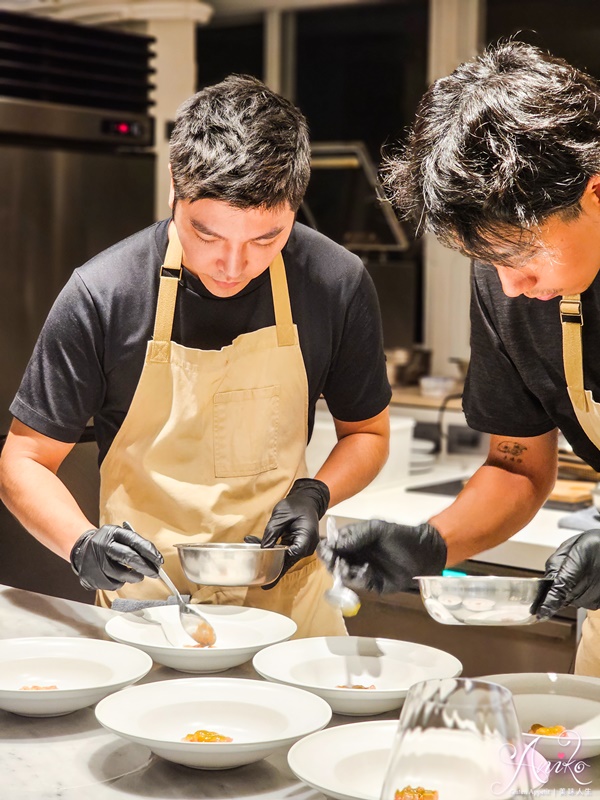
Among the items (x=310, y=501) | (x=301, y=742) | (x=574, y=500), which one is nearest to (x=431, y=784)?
(x=301, y=742)

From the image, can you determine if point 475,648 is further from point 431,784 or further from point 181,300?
point 431,784

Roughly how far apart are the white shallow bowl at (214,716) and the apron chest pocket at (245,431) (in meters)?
0.62

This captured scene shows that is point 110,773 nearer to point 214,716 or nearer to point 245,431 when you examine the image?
point 214,716

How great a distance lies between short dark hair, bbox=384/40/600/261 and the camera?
1.24 metres

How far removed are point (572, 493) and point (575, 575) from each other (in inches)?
66.3

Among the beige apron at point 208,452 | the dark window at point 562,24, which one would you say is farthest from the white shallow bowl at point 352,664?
the dark window at point 562,24

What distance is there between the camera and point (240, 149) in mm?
1685

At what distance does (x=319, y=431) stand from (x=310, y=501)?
1.42m

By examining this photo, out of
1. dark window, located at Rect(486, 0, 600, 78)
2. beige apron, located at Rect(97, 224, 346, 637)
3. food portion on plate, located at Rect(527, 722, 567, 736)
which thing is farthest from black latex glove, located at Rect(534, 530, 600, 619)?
dark window, located at Rect(486, 0, 600, 78)

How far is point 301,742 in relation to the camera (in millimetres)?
1128

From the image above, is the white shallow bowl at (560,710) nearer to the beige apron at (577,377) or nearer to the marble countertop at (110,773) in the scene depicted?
the marble countertop at (110,773)

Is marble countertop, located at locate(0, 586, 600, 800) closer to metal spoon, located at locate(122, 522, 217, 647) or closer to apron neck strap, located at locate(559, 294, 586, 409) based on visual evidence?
metal spoon, located at locate(122, 522, 217, 647)

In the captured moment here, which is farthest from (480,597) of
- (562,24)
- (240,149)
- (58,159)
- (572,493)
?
(562,24)

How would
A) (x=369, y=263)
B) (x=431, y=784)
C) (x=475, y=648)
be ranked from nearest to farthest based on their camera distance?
1. (x=431, y=784)
2. (x=475, y=648)
3. (x=369, y=263)
